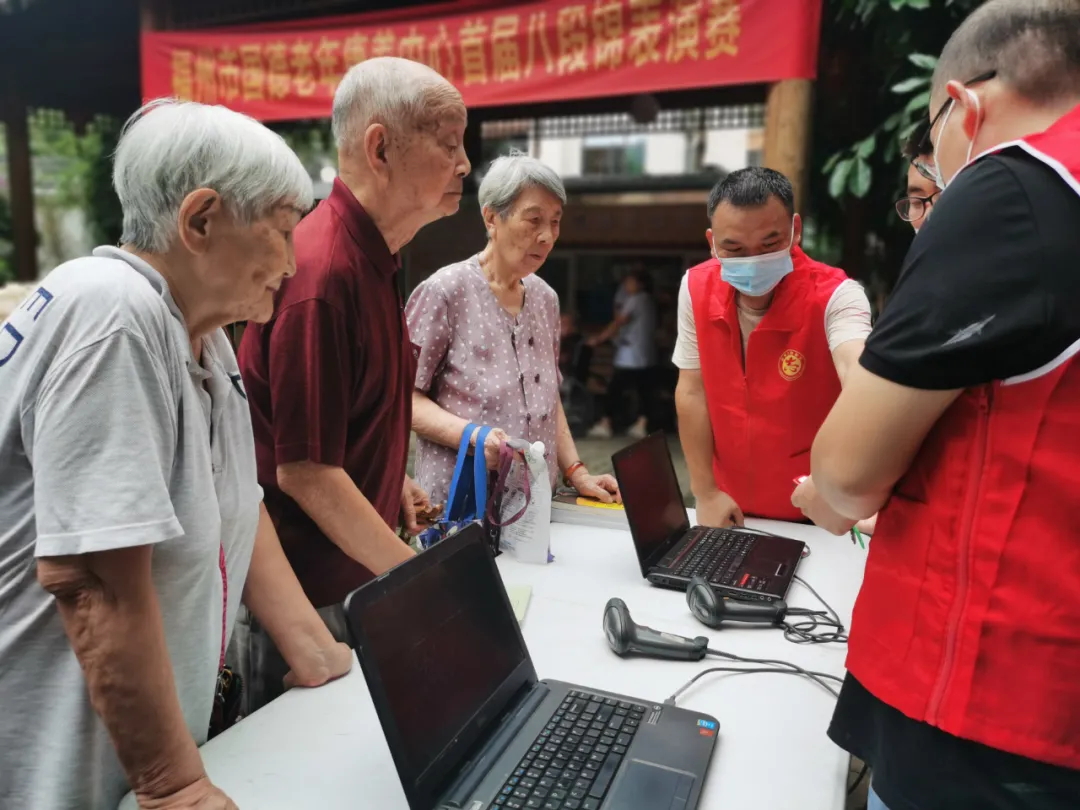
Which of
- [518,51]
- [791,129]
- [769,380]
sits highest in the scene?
[518,51]

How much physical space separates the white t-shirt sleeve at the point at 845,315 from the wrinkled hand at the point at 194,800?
5.10 ft

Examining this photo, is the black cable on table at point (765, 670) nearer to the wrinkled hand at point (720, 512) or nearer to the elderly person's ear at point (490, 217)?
the wrinkled hand at point (720, 512)

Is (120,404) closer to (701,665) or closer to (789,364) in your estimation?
(701,665)

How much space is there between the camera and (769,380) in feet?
6.10

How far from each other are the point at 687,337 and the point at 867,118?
2.52 metres

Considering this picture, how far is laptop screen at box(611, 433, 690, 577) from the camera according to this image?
4.99 ft

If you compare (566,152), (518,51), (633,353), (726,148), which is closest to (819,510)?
(518,51)

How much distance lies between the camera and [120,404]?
0.71 m

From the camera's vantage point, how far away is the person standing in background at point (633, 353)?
6.95 meters

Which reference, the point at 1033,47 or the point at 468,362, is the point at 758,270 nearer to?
the point at 468,362

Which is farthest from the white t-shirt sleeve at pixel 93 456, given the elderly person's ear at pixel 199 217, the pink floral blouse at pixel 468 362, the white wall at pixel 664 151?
the white wall at pixel 664 151

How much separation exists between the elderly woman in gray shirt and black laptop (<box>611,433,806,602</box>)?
0.33 meters

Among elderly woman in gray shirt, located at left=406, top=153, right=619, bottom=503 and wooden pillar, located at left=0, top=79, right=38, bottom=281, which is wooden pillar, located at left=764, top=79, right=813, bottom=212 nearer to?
elderly woman in gray shirt, located at left=406, top=153, right=619, bottom=503

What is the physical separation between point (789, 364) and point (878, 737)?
115 cm
